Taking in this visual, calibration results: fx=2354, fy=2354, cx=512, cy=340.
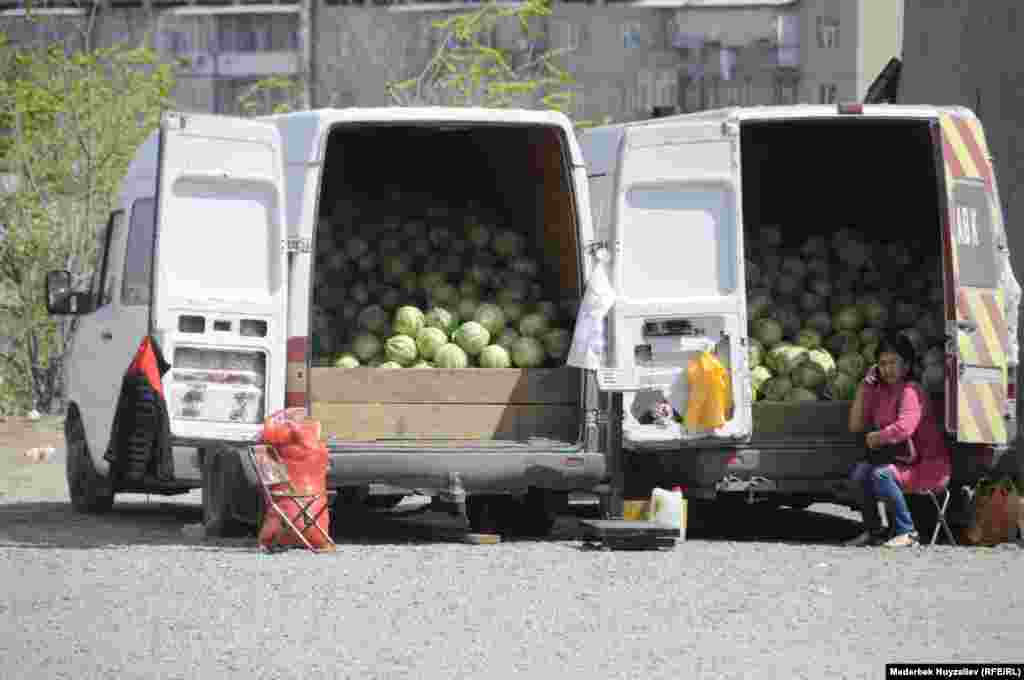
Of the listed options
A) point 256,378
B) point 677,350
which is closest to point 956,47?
point 677,350

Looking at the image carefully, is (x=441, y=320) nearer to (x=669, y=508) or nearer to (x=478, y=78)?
(x=669, y=508)

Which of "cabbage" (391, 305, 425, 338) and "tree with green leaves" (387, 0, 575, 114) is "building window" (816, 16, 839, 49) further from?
"cabbage" (391, 305, 425, 338)

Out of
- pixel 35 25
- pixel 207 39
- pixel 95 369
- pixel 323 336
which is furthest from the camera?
pixel 207 39

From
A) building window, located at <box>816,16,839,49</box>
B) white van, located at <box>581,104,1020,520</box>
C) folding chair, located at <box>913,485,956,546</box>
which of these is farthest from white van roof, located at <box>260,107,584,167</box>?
building window, located at <box>816,16,839,49</box>

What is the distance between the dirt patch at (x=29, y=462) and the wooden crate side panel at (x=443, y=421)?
219 inches

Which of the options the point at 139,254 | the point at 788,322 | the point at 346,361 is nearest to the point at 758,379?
the point at 788,322

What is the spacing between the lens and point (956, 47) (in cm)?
2247

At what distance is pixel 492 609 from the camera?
10.8 m

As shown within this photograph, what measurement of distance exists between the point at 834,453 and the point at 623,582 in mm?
2819

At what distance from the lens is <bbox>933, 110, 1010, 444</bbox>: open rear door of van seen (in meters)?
13.9

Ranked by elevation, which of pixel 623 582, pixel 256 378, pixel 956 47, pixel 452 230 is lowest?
pixel 623 582

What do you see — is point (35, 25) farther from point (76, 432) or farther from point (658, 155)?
point (658, 155)

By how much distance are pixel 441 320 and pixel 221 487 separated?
1.92 meters

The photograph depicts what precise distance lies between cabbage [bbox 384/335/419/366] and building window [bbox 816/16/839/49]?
2286 inches
